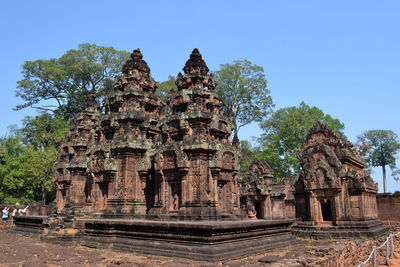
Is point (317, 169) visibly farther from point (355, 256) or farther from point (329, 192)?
point (355, 256)

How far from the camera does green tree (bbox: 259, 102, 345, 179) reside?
1452 inches

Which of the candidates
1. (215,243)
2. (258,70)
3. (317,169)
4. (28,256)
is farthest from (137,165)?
(258,70)

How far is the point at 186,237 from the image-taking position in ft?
28.3

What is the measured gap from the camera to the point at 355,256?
29.9 feet

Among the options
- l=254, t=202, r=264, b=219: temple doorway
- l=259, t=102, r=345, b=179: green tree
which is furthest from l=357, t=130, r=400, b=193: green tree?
l=254, t=202, r=264, b=219: temple doorway

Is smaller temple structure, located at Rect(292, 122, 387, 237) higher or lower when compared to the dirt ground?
higher

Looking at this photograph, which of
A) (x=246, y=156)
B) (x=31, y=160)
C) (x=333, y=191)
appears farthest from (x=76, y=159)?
(x=246, y=156)

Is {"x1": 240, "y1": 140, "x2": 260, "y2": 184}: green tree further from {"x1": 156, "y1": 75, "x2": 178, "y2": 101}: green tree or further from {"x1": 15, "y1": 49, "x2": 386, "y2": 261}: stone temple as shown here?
{"x1": 15, "y1": 49, "x2": 386, "y2": 261}: stone temple

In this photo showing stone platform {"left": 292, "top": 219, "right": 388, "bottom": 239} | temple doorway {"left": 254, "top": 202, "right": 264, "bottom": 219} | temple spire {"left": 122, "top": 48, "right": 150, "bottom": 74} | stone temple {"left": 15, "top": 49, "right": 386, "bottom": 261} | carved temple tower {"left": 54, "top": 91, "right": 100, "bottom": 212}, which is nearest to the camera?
stone temple {"left": 15, "top": 49, "right": 386, "bottom": 261}

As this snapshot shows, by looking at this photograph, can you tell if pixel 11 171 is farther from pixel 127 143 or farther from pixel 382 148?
pixel 382 148

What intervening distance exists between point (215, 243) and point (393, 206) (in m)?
22.6

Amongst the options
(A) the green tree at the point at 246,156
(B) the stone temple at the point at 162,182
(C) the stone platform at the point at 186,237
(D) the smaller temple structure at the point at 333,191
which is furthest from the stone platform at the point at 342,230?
(A) the green tree at the point at 246,156

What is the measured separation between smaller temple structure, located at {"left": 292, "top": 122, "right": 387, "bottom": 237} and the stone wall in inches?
394

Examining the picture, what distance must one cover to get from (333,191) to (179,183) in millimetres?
7836
